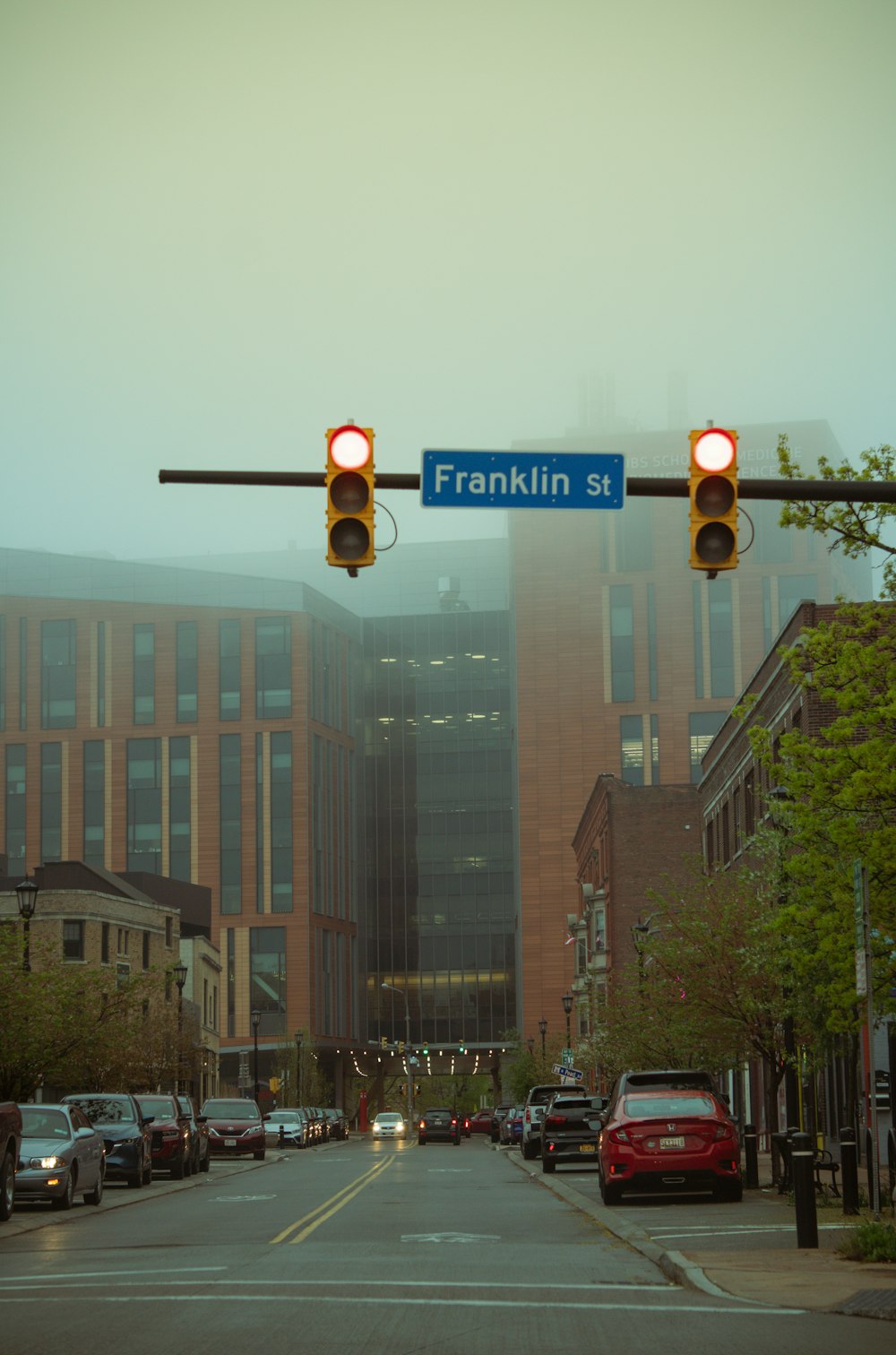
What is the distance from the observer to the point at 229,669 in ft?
389

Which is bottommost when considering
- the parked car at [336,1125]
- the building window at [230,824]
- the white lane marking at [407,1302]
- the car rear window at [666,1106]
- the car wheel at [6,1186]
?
the parked car at [336,1125]

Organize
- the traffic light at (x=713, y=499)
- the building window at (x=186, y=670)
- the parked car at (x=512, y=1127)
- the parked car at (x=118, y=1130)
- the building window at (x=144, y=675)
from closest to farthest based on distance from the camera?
the traffic light at (x=713, y=499) < the parked car at (x=118, y=1130) < the parked car at (x=512, y=1127) < the building window at (x=186, y=670) < the building window at (x=144, y=675)

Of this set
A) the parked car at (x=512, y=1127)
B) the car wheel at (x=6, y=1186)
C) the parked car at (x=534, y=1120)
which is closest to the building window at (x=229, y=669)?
the parked car at (x=512, y=1127)

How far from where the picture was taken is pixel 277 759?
118m

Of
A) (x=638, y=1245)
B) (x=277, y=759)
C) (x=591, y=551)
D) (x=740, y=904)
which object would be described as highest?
(x=591, y=551)

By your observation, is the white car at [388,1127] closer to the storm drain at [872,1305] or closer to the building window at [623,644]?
the building window at [623,644]

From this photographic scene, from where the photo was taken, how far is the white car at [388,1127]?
93.0 metres

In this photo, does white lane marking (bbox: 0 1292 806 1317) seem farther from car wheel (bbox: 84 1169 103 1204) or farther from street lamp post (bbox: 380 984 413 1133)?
street lamp post (bbox: 380 984 413 1133)

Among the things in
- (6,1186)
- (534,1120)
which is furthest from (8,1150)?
(534,1120)

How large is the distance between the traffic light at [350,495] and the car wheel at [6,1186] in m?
12.7

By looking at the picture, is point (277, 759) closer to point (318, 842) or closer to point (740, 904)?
point (318, 842)

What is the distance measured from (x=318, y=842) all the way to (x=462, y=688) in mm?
24629

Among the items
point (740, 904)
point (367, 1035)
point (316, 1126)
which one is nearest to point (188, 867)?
point (367, 1035)

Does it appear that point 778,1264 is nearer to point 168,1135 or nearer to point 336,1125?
point 168,1135
